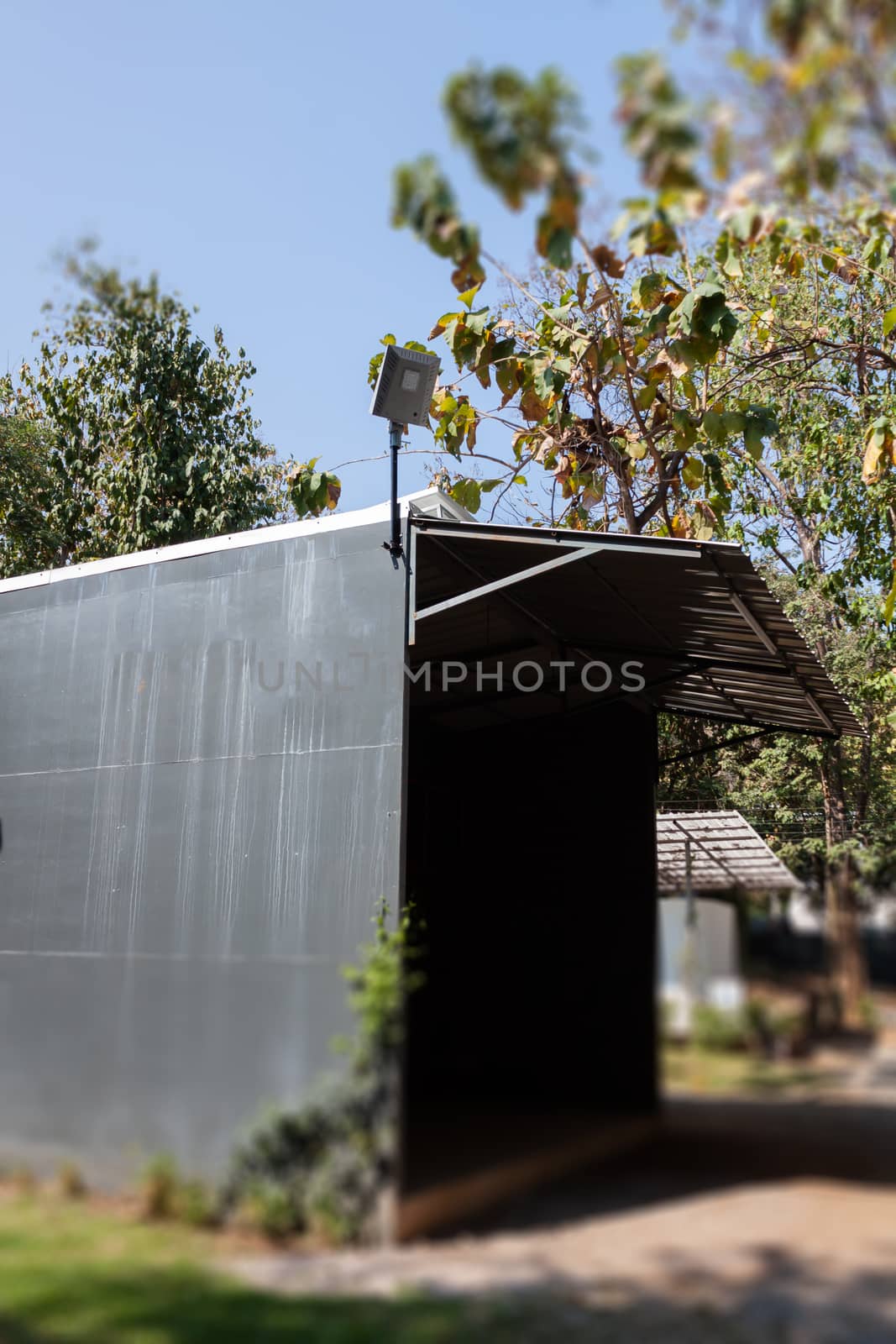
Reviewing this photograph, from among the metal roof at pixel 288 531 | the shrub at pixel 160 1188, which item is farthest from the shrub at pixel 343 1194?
the metal roof at pixel 288 531

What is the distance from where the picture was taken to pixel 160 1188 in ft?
14.8

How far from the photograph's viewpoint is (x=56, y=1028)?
5.14m

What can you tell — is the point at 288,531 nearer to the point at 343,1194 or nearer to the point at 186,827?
the point at 186,827

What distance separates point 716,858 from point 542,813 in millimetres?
1695

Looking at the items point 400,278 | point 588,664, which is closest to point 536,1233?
point 588,664

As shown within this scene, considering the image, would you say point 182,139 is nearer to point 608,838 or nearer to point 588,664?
point 588,664

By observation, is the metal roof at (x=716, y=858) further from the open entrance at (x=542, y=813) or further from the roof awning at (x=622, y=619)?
the roof awning at (x=622, y=619)

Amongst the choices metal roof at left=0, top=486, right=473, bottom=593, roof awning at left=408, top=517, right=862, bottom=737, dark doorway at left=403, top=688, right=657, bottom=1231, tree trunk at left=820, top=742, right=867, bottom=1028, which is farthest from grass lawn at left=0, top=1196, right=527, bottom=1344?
metal roof at left=0, top=486, right=473, bottom=593

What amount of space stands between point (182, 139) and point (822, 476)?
854 cm

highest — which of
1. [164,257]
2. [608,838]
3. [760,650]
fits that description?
[164,257]

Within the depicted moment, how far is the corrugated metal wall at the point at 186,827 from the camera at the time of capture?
A: 4.64 metres

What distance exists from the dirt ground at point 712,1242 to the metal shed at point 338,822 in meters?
0.24

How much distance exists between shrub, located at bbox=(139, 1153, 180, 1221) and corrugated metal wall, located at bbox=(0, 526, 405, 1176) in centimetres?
9

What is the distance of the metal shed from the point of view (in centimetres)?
465
